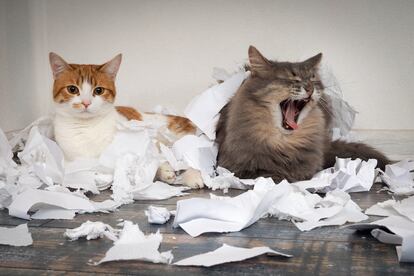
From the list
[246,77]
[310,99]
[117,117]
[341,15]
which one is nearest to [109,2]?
[117,117]

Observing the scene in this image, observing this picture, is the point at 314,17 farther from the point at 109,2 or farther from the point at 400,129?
the point at 109,2

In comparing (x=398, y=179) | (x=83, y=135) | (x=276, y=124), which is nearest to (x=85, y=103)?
(x=83, y=135)

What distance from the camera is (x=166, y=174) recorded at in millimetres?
1782

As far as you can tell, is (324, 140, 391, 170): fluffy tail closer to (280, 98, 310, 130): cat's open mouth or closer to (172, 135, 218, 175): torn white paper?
(280, 98, 310, 130): cat's open mouth

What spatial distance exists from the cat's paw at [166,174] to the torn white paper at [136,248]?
60 centimetres

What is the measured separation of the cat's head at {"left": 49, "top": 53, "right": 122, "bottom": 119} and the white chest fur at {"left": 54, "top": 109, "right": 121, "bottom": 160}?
1.1 inches

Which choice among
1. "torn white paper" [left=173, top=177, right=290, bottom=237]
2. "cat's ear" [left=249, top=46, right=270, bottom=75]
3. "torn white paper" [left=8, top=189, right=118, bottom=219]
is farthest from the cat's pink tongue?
"torn white paper" [left=8, top=189, right=118, bottom=219]

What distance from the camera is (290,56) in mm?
2400

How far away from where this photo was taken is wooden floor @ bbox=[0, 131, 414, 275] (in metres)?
0.95

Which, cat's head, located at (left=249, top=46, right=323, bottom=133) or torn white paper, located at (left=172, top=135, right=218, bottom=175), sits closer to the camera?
cat's head, located at (left=249, top=46, right=323, bottom=133)

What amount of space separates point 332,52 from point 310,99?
2.54 ft

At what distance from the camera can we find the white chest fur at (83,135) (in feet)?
6.11

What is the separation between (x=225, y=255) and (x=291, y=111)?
0.86 m

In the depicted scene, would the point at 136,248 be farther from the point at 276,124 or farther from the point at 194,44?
the point at 194,44
